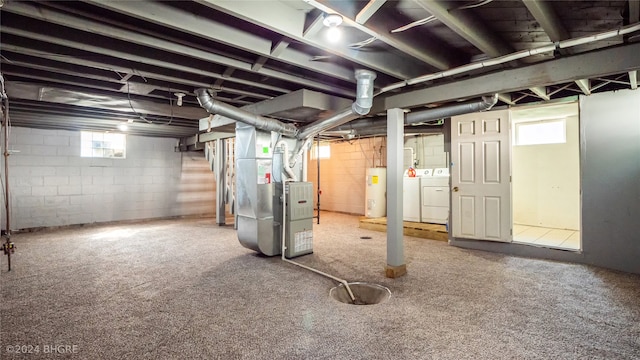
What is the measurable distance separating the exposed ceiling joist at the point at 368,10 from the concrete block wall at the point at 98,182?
21.0 ft

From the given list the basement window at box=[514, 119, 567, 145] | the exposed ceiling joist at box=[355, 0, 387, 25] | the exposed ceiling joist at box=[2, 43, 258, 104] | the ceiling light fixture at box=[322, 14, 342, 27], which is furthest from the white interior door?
the ceiling light fixture at box=[322, 14, 342, 27]

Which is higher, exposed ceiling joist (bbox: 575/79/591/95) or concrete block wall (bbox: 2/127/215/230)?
exposed ceiling joist (bbox: 575/79/591/95)

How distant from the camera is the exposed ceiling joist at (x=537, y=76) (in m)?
2.23

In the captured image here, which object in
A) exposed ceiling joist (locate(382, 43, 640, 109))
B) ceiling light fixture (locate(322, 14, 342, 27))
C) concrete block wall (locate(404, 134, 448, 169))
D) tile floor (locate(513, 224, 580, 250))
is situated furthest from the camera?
concrete block wall (locate(404, 134, 448, 169))

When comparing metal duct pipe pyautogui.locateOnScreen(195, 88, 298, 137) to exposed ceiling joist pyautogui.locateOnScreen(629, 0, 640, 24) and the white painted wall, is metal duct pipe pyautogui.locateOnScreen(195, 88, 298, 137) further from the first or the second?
the white painted wall

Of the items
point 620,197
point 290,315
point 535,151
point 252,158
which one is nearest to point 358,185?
point 535,151

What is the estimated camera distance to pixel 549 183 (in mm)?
5484

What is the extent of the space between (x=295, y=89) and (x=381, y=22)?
1681 mm

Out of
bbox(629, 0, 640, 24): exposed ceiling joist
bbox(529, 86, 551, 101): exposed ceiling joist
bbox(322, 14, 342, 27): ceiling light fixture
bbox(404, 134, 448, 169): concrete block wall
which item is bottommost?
bbox(404, 134, 448, 169): concrete block wall

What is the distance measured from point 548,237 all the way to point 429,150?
2.82m

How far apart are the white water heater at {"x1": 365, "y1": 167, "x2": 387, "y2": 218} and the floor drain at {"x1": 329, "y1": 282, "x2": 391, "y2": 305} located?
12.9 ft

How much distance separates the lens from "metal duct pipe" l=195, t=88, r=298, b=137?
131 inches

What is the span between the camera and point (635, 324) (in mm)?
2230

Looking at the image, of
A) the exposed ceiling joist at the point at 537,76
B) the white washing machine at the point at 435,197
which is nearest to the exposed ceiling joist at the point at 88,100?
the exposed ceiling joist at the point at 537,76
